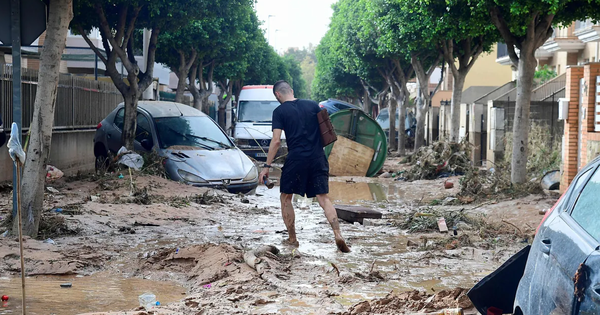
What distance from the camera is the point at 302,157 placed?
7.79m

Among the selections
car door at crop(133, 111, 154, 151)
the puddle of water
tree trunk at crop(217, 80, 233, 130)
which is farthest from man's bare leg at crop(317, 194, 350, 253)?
tree trunk at crop(217, 80, 233, 130)

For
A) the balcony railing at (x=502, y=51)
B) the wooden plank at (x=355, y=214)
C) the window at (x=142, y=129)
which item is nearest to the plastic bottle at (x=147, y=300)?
the wooden plank at (x=355, y=214)

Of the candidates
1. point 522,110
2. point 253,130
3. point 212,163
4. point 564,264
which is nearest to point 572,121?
point 522,110

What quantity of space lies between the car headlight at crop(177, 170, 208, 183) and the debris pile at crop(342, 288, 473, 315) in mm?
7922

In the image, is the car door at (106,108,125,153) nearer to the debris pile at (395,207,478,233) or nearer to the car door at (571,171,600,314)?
the debris pile at (395,207,478,233)

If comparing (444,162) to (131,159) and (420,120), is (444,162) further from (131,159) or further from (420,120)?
(420,120)

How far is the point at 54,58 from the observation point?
7.77 m

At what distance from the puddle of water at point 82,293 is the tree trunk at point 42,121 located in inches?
68.3

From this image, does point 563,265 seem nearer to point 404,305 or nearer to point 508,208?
point 404,305

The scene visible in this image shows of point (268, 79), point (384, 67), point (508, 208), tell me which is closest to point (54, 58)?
point (508, 208)

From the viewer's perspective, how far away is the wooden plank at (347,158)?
64.2 feet

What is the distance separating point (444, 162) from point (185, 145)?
7443 millimetres

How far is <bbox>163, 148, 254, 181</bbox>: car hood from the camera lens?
1295 centimetres

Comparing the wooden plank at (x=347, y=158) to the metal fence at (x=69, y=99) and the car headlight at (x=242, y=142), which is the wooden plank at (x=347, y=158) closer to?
the car headlight at (x=242, y=142)
